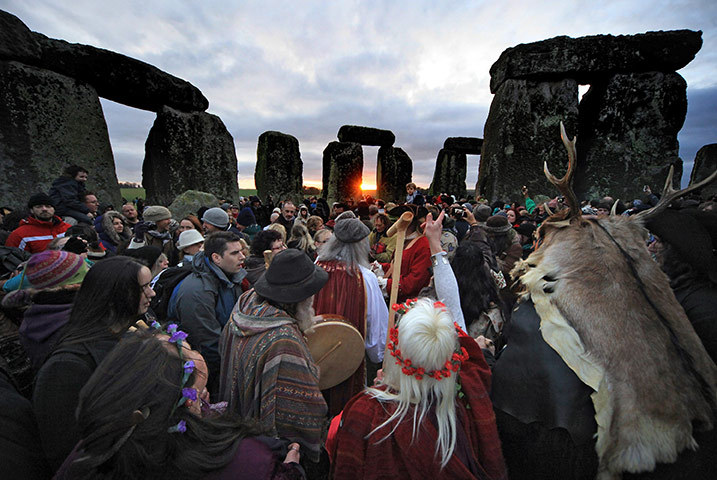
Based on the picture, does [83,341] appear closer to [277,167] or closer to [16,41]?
[16,41]

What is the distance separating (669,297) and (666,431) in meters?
0.49

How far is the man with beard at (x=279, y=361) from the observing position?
1649 mm

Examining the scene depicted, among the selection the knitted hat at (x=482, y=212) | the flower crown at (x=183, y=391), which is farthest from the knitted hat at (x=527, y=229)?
the flower crown at (x=183, y=391)

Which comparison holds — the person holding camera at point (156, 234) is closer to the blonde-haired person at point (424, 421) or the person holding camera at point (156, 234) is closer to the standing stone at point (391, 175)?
the blonde-haired person at point (424, 421)

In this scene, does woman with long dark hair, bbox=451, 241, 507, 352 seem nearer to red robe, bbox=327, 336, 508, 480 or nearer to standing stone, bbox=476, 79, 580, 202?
red robe, bbox=327, 336, 508, 480

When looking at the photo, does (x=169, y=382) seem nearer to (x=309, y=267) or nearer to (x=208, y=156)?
(x=309, y=267)

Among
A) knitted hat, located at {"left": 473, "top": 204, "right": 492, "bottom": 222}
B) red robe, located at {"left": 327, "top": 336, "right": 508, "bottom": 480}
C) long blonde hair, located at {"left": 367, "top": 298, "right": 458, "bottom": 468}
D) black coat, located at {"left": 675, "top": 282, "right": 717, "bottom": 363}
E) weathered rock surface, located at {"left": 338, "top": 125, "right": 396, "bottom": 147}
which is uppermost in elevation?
weathered rock surface, located at {"left": 338, "top": 125, "right": 396, "bottom": 147}

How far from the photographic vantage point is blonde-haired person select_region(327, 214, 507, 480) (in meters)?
1.23

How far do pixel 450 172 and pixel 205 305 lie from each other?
24.6 m

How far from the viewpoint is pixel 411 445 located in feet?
4.06

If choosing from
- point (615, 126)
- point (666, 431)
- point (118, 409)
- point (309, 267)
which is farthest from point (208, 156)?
point (615, 126)

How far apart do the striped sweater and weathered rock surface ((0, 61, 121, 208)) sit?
9.55 m

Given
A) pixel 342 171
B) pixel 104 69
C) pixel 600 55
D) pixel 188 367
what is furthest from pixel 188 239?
pixel 342 171

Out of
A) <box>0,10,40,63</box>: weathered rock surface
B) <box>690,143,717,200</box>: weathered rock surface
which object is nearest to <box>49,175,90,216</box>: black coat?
<box>0,10,40,63</box>: weathered rock surface
